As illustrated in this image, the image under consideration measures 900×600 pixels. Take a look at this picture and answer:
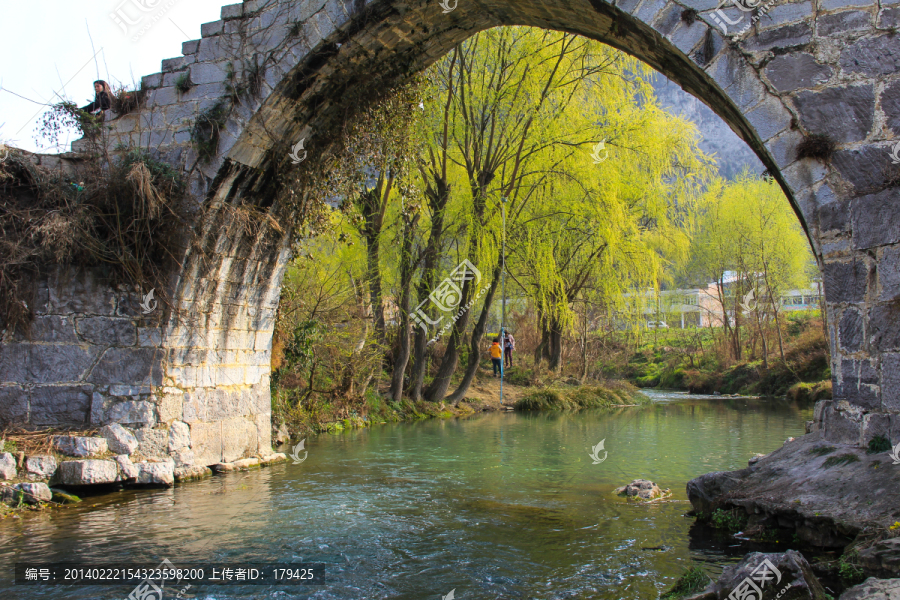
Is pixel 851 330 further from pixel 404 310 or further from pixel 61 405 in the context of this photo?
pixel 404 310

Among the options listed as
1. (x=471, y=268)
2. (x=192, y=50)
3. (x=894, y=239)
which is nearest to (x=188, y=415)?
(x=192, y=50)

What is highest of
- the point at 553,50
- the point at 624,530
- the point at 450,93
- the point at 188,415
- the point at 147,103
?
the point at 553,50

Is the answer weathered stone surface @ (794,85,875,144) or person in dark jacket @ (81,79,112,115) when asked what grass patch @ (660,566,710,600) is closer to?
weathered stone surface @ (794,85,875,144)

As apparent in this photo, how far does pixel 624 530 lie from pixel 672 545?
45 centimetres

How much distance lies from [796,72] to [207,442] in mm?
5899

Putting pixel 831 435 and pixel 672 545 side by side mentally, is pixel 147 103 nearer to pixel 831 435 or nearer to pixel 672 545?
pixel 672 545

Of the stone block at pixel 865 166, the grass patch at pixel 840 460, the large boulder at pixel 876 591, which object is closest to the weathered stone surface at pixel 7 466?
the large boulder at pixel 876 591

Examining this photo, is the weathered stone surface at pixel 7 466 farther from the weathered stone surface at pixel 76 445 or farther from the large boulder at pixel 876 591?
the large boulder at pixel 876 591

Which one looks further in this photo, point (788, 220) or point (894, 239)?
point (788, 220)

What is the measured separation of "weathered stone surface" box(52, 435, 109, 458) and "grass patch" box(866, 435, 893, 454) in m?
5.71

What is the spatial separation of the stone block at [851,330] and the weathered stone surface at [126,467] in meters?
5.57

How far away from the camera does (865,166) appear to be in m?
3.90

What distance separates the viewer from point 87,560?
157 inches

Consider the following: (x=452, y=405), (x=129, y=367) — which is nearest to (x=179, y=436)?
(x=129, y=367)
